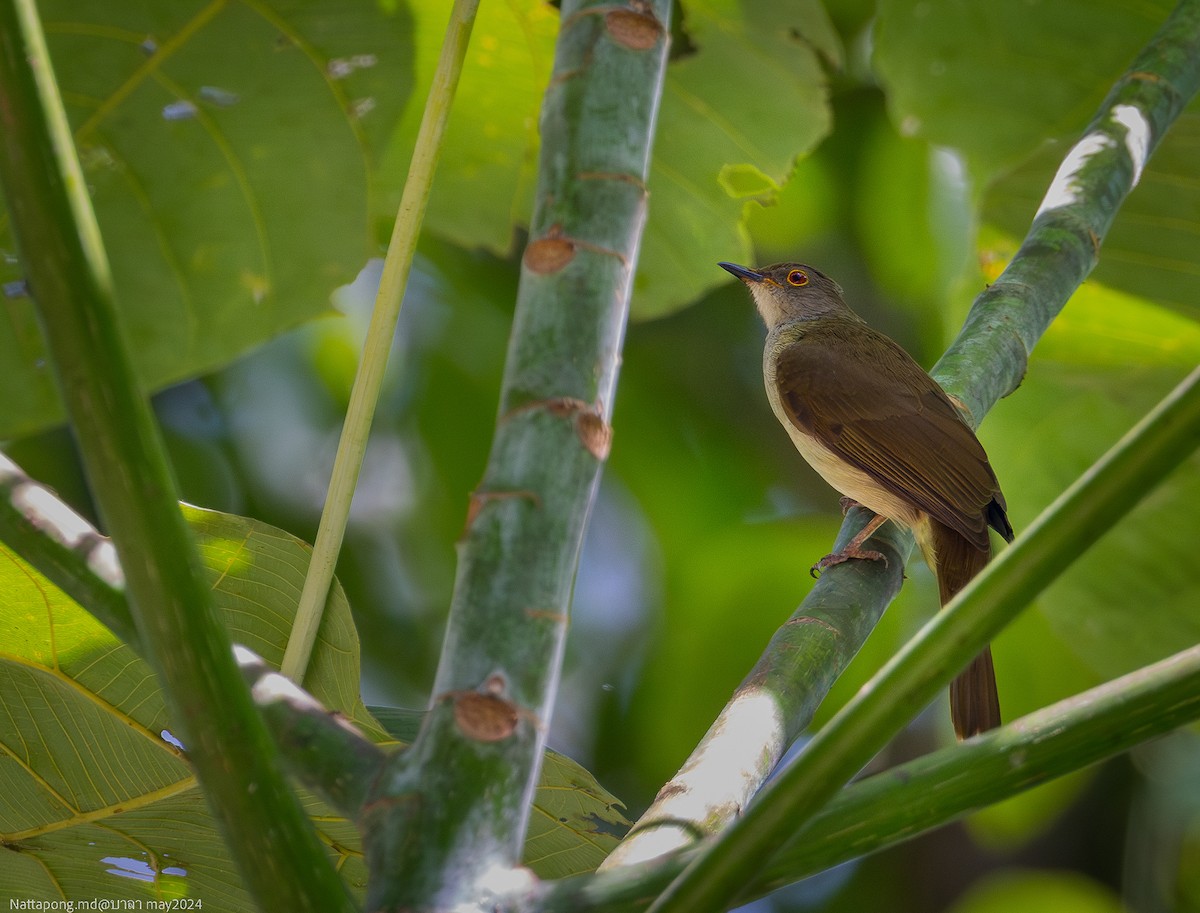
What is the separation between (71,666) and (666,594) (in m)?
2.56

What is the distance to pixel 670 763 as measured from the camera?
13.2 feet

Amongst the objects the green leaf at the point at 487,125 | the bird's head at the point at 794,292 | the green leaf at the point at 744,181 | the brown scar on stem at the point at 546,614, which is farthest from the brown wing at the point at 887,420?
the brown scar on stem at the point at 546,614

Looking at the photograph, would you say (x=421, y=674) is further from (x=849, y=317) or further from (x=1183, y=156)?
(x=1183, y=156)

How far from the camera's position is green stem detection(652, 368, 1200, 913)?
814 mm

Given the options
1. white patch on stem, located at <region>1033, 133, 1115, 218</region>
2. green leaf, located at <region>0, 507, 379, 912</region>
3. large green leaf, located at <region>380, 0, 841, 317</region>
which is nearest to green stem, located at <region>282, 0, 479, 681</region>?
green leaf, located at <region>0, 507, 379, 912</region>

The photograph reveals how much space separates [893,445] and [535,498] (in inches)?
100

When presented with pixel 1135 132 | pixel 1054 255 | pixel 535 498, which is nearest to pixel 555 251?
pixel 535 498

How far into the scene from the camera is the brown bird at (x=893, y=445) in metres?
3.11

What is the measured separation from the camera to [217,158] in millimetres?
3078

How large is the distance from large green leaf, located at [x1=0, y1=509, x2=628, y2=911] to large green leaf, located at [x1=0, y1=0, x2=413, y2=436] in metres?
1.39

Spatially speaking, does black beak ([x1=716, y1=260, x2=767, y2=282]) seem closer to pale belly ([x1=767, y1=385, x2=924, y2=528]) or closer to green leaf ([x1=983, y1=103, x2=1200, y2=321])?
pale belly ([x1=767, y1=385, x2=924, y2=528])

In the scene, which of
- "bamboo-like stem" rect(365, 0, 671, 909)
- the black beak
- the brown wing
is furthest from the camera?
the black beak

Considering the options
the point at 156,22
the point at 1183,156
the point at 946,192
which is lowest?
the point at 1183,156

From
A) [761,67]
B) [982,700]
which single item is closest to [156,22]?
[761,67]
